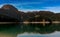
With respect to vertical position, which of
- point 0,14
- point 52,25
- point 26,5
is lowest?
point 52,25

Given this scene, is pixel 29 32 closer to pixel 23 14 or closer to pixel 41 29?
pixel 41 29

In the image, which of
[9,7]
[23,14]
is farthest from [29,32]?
[9,7]

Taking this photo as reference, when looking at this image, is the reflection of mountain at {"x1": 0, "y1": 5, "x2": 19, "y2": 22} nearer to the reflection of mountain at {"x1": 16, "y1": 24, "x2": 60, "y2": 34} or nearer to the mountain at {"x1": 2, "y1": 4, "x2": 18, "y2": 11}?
the mountain at {"x1": 2, "y1": 4, "x2": 18, "y2": 11}

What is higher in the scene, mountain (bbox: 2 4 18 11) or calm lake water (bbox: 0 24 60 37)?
mountain (bbox: 2 4 18 11)

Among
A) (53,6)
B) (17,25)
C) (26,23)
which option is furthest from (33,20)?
(53,6)

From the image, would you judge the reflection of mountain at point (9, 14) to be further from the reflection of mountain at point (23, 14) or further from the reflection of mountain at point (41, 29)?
the reflection of mountain at point (41, 29)

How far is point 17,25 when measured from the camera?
22.5ft

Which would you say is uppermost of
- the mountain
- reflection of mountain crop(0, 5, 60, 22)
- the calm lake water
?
the mountain

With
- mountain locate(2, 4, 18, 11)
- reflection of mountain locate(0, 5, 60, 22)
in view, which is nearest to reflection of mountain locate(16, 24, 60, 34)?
reflection of mountain locate(0, 5, 60, 22)

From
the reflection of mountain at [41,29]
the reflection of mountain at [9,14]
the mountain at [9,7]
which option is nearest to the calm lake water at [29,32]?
the reflection of mountain at [41,29]

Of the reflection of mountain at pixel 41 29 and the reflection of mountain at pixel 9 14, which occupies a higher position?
the reflection of mountain at pixel 9 14

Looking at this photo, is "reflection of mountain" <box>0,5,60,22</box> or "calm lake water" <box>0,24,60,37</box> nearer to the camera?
"calm lake water" <box>0,24,60,37</box>

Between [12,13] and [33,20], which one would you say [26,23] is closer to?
[33,20]

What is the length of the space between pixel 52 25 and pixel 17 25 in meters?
1.61
